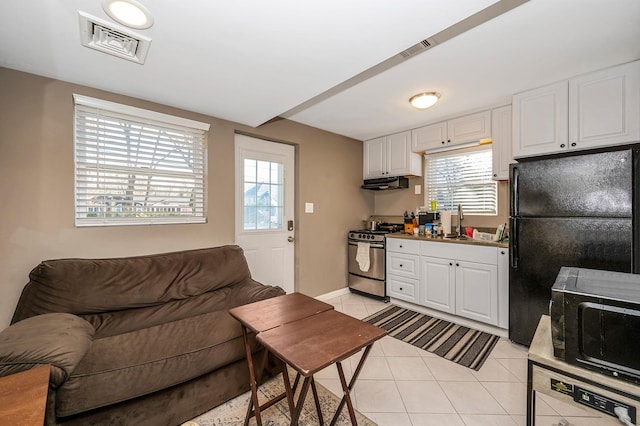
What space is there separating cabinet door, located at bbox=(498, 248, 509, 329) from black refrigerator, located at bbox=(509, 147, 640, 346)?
5.9 inches

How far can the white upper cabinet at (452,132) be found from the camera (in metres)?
2.88

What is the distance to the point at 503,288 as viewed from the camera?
2568 mm

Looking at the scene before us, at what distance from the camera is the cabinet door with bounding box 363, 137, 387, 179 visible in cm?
388

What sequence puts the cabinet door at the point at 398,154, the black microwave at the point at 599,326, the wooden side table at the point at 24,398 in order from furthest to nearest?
the cabinet door at the point at 398,154, the black microwave at the point at 599,326, the wooden side table at the point at 24,398

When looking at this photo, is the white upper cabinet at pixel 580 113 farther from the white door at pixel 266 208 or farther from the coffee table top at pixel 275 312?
the white door at pixel 266 208

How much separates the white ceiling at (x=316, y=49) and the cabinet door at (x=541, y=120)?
113 mm

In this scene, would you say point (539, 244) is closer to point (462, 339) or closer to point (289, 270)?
point (462, 339)

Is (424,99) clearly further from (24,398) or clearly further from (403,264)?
(24,398)

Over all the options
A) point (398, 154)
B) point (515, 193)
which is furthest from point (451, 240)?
point (398, 154)

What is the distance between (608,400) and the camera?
0.89 metres

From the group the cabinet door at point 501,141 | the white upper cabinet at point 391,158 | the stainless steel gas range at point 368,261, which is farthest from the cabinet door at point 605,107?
the stainless steel gas range at point 368,261

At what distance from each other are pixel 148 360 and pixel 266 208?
203 cm

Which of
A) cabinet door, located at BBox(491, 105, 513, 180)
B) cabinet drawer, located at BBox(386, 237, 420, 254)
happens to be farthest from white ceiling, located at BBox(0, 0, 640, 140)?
cabinet drawer, located at BBox(386, 237, 420, 254)

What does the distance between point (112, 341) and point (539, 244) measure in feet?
10.4
